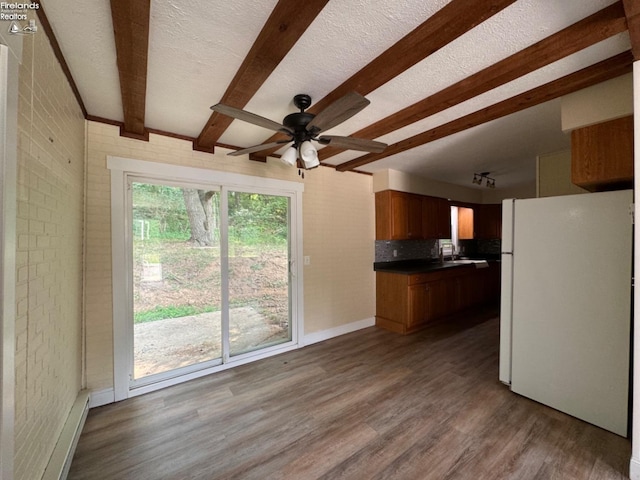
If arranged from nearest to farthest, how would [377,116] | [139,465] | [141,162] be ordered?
[139,465] < [377,116] < [141,162]

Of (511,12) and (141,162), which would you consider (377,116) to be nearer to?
(511,12)

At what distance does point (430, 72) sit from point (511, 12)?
459mm

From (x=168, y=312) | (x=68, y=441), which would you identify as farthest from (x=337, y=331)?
(x=68, y=441)

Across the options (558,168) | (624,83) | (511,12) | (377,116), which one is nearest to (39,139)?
(377,116)

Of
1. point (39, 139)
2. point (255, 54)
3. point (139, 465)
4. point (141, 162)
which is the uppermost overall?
point (255, 54)

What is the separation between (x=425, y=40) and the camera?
4.20 feet

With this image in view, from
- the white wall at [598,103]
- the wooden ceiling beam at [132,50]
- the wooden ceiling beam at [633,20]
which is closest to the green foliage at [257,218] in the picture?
the wooden ceiling beam at [132,50]

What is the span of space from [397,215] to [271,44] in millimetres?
3030

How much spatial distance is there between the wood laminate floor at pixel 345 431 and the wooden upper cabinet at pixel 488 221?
11.9 ft

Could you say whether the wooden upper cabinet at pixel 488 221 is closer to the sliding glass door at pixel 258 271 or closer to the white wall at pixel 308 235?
the white wall at pixel 308 235

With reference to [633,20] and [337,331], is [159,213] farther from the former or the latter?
[633,20]

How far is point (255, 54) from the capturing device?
1.34 m

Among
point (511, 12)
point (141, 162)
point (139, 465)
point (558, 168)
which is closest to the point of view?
point (511, 12)

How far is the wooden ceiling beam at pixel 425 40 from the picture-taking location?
111 centimetres
